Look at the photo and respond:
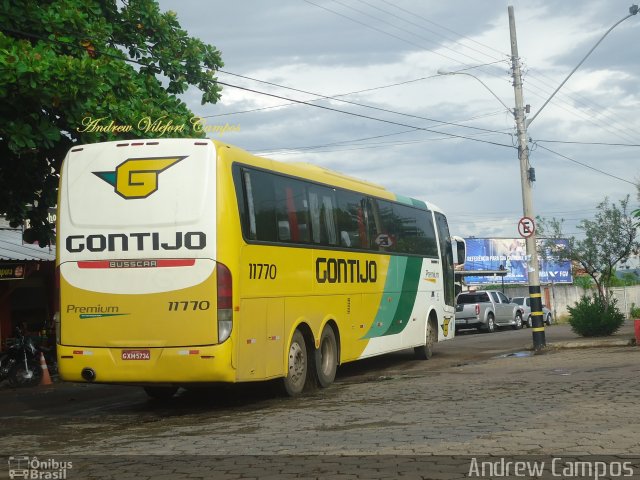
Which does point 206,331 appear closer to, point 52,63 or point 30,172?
point 52,63

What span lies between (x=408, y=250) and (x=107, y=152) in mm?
9122

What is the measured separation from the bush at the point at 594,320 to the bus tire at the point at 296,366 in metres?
14.9

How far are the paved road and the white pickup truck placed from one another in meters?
20.9

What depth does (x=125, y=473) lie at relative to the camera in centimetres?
805

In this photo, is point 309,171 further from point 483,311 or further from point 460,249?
point 483,311

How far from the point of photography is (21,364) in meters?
19.1

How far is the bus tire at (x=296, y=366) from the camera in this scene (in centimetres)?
1438

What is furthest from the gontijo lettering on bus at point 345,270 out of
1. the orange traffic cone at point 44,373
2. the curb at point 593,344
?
the curb at point 593,344

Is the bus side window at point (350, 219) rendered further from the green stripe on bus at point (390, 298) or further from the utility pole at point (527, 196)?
the utility pole at point (527, 196)

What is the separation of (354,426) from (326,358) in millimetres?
5507

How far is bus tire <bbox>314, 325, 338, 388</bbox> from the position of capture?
1538 centimetres

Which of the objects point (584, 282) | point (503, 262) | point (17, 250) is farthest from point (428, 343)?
point (503, 262)

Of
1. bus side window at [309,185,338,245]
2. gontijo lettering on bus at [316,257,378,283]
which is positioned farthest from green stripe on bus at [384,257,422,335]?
bus side window at [309,185,338,245]

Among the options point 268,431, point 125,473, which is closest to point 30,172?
point 268,431
